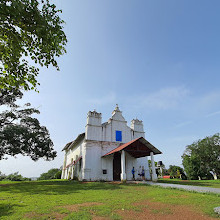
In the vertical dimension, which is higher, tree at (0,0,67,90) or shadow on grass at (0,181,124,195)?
tree at (0,0,67,90)

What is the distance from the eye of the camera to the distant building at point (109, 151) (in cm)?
1977

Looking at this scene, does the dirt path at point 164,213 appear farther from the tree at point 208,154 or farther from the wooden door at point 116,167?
the tree at point 208,154

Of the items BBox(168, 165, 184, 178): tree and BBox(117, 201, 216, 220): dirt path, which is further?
BBox(168, 165, 184, 178): tree

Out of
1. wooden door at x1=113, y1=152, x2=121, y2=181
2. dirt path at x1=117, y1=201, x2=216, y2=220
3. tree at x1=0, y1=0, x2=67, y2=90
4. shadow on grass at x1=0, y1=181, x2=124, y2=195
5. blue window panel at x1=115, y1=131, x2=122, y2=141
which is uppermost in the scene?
blue window panel at x1=115, y1=131, x2=122, y2=141

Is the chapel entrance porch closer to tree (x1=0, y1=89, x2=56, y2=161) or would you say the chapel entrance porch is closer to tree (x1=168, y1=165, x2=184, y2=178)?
tree (x1=0, y1=89, x2=56, y2=161)

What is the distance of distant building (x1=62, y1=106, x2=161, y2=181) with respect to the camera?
19.8 meters

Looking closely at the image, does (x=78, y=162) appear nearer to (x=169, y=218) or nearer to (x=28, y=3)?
(x=169, y=218)

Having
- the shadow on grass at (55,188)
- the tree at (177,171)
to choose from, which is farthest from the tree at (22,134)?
the tree at (177,171)

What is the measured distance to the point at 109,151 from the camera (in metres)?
21.7

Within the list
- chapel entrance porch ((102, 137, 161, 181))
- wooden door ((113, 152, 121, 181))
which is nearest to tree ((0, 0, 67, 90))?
chapel entrance porch ((102, 137, 161, 181))

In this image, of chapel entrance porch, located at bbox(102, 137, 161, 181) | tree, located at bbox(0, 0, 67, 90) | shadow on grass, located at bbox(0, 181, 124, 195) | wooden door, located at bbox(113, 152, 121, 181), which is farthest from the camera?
wooden door, located at bbox(113, 152, 121, 181)

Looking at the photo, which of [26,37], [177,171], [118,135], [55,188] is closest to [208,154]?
[177,171]

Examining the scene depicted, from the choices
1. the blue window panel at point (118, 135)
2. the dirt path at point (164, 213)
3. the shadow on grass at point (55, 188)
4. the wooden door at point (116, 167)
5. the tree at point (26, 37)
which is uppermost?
the blue window panel at point (118, 135)

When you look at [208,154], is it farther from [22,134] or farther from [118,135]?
[22,134]
